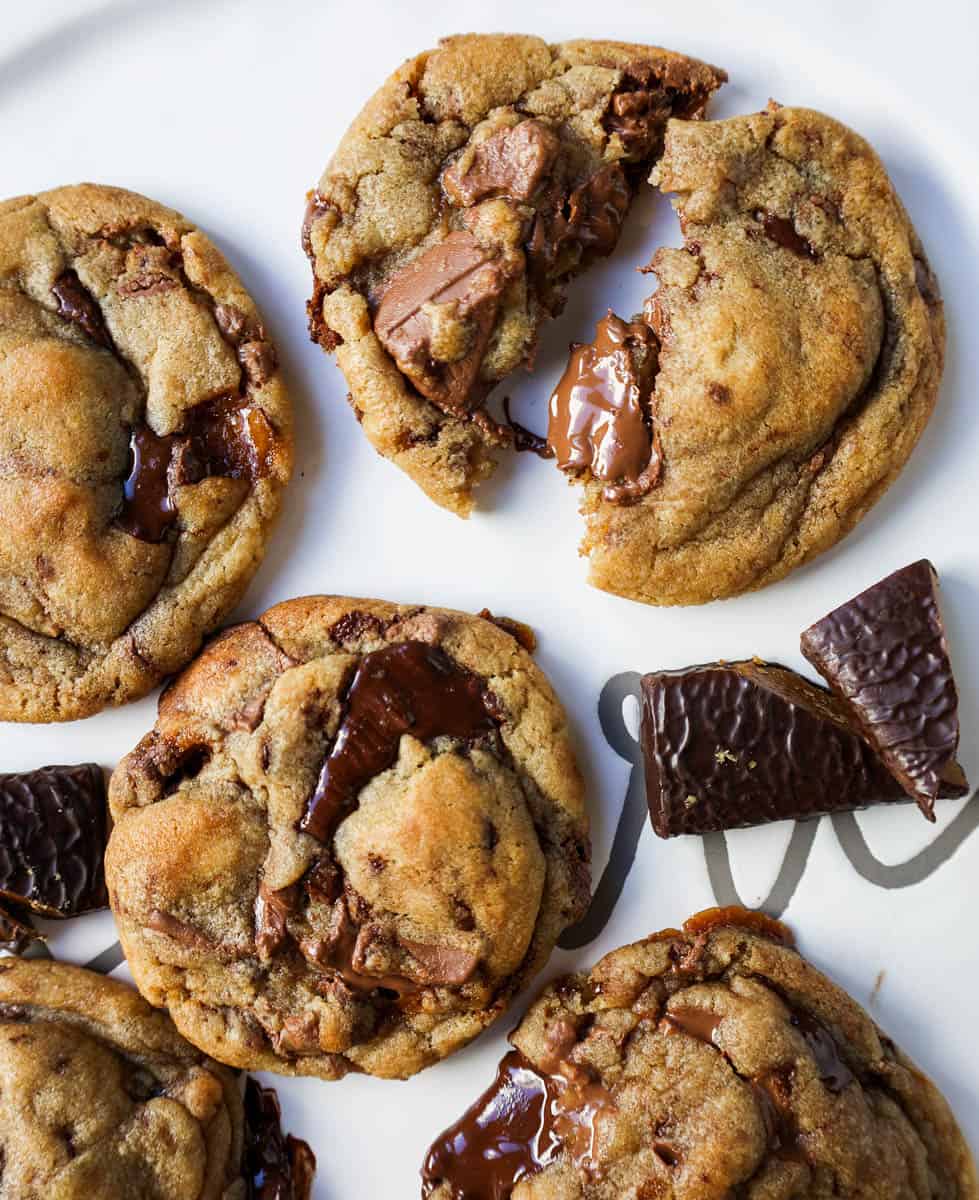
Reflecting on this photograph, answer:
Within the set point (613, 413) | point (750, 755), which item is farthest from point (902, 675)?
point (613, 413)

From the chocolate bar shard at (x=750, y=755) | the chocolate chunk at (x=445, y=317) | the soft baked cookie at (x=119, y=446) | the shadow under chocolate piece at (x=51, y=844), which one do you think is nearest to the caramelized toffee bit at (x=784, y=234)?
the chocolate chunk at (x=445, y=317)

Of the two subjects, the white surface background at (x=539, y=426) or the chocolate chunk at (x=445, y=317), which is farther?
the white surface background at (x=539, y=426)

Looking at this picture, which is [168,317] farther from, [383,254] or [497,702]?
[497,702]

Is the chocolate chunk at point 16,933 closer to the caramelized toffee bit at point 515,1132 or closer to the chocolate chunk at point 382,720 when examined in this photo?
the chocolate chunk at point 382,720

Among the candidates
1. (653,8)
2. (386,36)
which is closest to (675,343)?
(653,8)

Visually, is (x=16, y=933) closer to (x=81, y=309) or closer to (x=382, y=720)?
(x=382, y=720)

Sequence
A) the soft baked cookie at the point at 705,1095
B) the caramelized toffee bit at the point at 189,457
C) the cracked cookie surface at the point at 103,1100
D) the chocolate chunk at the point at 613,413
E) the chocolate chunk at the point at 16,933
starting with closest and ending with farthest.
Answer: the soft baked cookie at the point at 705,1095 → the cracked cookie surface at the point at 103,1100 → the chocolate chunk at the point at 613,413 → the caramelized toffee bit at the point at 189,457 → the chocolate chunk at the point at 16,933
